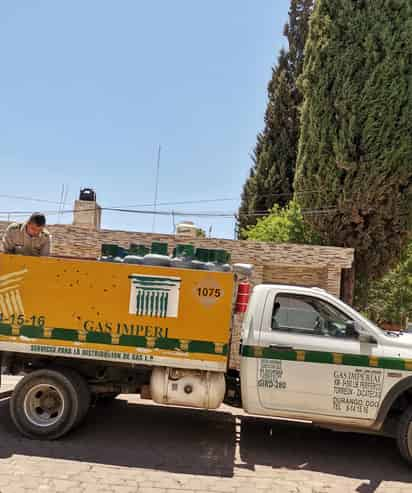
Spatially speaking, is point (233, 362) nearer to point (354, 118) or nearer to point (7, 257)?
point (7, 257)

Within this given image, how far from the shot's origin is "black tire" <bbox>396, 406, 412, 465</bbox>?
192 inches

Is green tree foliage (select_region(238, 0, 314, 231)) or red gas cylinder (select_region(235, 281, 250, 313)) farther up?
green tree foliage (select_region(238, 0, 314, 231))

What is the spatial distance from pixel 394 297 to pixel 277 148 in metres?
11.3

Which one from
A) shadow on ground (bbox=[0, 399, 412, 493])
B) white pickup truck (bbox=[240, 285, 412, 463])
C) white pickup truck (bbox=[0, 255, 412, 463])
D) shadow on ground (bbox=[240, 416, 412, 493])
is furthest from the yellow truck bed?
shadow on ground (bbox=[240, 416, 412, 493])

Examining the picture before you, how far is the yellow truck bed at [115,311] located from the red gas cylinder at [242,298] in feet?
1.33

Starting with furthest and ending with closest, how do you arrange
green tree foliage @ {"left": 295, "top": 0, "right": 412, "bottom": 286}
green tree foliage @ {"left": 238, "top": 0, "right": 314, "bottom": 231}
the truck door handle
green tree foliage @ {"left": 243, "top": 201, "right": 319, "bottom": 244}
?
1. green tree foliage @ {"left": 238, "top": 0, "right": 314, "bottom": 231}
2. green tree foliage @ {"left": 243, "top": 201, "right": 319, "bottom": 244}
3. green tree foliage @ {"left": 295, "top": 0, "right": 412, "bottom": 286}
4. the truck door handle

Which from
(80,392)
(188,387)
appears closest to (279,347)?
(188,387)

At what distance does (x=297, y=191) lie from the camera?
17312 mm

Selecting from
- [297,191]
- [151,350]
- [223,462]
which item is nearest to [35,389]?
[151,350]

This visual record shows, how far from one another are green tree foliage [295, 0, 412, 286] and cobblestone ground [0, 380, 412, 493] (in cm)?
1084

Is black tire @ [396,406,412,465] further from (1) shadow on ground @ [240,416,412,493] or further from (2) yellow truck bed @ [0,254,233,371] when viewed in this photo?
(2) yellow truck bed @ [0,254,233,371]

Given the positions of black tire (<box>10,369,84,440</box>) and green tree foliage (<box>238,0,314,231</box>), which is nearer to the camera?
black tire (<box>10,369,84,440</box>)

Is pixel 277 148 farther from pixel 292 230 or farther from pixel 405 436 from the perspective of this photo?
pixel 405 436

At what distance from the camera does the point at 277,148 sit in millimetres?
26891
